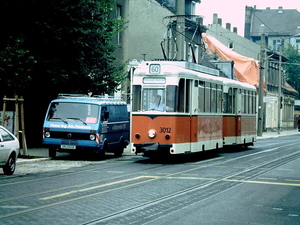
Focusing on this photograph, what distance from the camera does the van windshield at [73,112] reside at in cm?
2391

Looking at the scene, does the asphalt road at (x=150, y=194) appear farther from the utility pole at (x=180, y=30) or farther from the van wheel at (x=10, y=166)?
the utility pole at (x=180, y=30)

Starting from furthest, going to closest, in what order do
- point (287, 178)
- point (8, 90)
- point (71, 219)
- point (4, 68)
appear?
point (8, 90), point (4, 68), point (287, 178), point (71, 219)

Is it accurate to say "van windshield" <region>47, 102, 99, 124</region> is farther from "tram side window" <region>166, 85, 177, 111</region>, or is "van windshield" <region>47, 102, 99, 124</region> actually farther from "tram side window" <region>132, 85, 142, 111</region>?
"tram side window" <region>166, 85, 177, 111</region>

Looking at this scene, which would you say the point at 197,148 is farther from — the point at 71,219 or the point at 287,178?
the point at 71,219

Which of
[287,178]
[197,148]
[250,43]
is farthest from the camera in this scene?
[250,43]

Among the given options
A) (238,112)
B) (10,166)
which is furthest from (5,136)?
(238,112)

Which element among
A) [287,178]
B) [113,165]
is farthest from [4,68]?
[287,178]

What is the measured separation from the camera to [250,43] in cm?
8438

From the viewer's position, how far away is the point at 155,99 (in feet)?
72.1

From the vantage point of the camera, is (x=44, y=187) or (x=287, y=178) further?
(x=287, y=178)

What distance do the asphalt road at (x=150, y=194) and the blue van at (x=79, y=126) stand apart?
6.11 ft

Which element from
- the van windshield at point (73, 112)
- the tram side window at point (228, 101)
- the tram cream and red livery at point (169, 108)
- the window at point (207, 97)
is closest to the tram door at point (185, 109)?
the tram cream and red livery at point (169, 108)

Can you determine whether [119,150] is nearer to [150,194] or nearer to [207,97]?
[207,97]

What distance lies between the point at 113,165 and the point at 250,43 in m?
65.3
